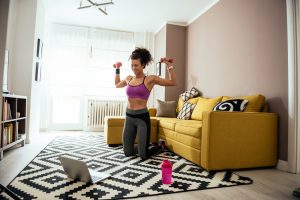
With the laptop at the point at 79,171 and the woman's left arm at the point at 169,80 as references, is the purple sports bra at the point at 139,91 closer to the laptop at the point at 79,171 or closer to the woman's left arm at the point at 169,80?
the woman's left arm at the point at 169,80

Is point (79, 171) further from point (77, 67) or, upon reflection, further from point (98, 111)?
point (77, 67)

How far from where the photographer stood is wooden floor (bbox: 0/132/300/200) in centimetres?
149

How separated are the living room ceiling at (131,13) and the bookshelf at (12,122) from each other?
209cm

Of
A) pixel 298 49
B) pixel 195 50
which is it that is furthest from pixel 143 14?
pixel 298 49

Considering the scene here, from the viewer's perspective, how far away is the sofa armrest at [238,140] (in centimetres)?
200

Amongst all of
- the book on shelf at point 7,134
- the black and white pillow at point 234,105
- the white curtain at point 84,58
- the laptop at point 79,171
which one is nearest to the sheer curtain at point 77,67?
the white curtain at point 84,58

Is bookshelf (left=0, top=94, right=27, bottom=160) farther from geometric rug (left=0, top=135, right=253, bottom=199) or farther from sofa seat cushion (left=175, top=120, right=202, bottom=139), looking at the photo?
sofa seat cushion (left=175, top=120, right=202, bottom=139)

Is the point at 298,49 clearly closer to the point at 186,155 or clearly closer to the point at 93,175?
the point at 186,155

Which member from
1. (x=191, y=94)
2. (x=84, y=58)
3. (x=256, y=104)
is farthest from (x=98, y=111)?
(x=256, y=104)

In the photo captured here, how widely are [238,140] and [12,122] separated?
8.93 feet

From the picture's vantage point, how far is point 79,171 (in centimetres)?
166

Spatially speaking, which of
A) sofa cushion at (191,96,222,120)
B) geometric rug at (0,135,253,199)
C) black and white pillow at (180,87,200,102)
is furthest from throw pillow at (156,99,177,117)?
geometric rug at (0,135,253,199)

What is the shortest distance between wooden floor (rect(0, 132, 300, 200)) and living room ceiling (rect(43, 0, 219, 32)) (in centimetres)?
290

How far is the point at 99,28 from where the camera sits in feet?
17.2
